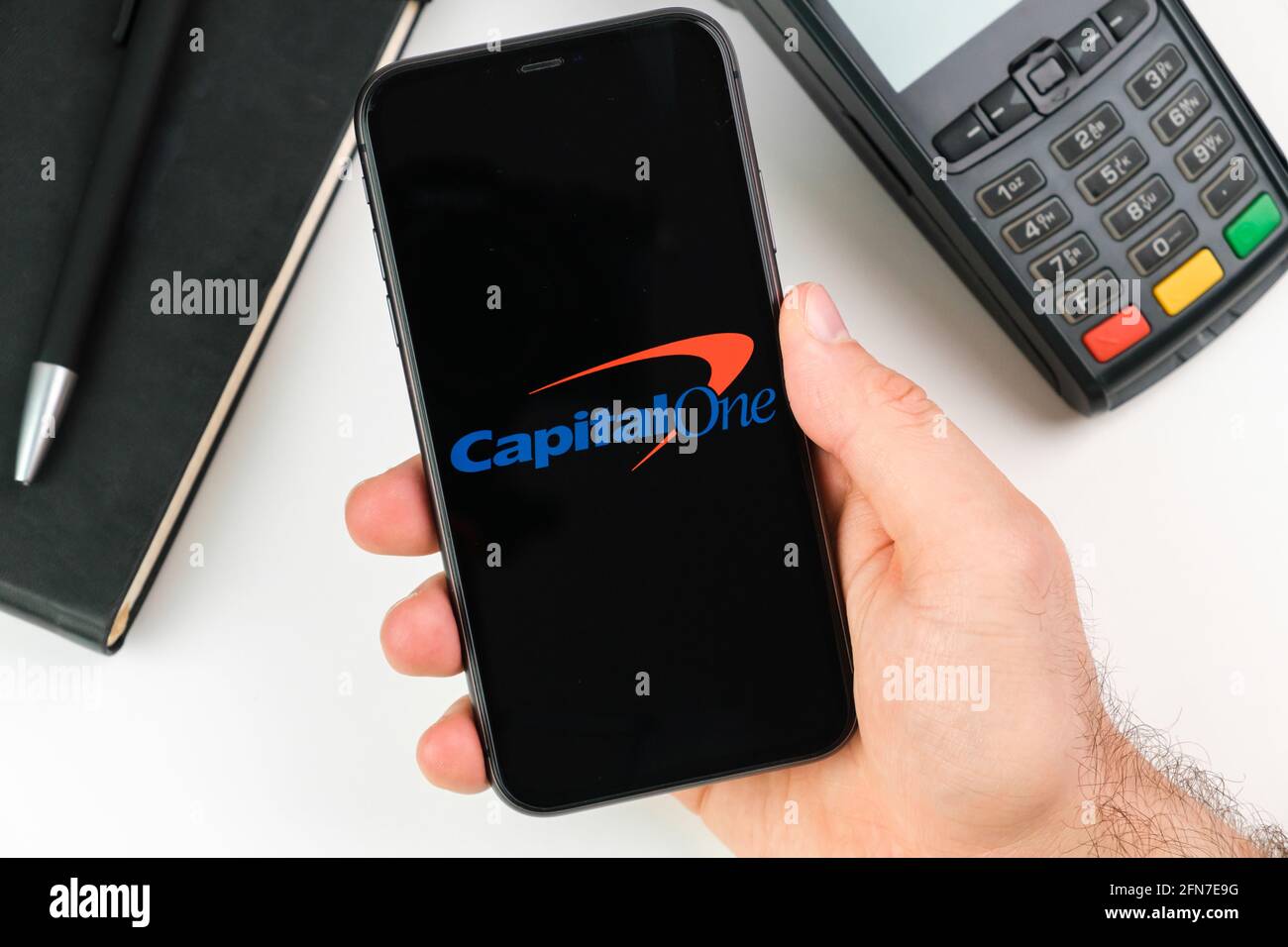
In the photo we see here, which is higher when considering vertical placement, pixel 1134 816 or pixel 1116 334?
pixel 1116 334

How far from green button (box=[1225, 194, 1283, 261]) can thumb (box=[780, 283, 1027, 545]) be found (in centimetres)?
16

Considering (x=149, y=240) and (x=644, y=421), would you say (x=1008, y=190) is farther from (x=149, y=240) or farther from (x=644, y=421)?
(x=149, y=240)

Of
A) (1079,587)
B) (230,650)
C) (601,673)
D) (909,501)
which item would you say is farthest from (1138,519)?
(230,650)

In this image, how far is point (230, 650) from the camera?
525 millimetres

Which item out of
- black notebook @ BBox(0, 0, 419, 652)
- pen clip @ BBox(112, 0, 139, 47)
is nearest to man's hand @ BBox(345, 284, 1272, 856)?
black notebook @ BBox(0, 0, 419, 652)

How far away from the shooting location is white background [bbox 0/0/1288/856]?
0.52m

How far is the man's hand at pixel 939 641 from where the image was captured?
427 millimetres

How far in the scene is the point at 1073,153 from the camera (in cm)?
47

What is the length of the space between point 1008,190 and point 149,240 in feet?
1.23

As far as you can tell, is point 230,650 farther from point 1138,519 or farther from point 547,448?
point 1138,519

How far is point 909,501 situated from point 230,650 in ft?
1.05

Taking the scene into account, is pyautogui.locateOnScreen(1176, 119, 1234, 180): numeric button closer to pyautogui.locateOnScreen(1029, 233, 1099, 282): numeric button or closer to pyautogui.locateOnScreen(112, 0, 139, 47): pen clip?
pyautogui.locateOnScreen(1029, 233, 1099, 282): numeric button

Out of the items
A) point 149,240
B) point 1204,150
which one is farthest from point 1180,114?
point 149,240

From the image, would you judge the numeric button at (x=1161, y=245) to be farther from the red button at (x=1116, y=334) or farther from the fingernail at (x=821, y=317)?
the fingernail at (x=821, y=317)
